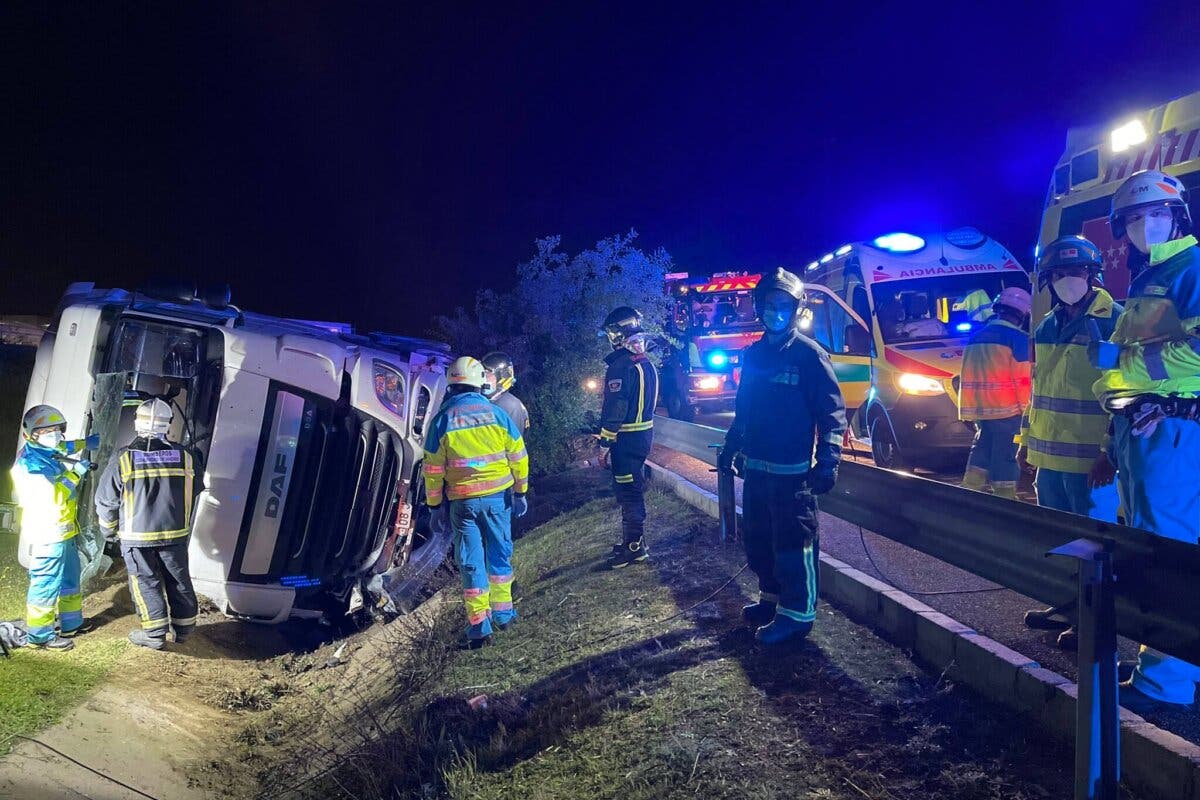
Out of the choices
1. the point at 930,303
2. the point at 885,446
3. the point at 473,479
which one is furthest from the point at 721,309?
the point at 473,479

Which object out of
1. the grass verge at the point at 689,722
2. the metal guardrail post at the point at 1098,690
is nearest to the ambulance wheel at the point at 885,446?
the grass verge at the point at 689,722

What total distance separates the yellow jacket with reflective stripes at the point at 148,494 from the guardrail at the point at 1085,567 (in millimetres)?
4461

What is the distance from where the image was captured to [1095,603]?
238 cm

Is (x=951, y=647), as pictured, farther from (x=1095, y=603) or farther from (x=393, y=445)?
(x=393, y=445)

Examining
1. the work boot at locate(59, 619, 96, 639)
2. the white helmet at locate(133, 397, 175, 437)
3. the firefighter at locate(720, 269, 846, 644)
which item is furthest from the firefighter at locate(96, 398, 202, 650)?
the firefighter at locate(720, 269, 846, 644)

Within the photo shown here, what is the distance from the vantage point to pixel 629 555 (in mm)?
6113

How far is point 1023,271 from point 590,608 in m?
6.78

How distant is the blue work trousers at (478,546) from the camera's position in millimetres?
5305

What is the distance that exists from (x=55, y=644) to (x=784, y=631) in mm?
4805

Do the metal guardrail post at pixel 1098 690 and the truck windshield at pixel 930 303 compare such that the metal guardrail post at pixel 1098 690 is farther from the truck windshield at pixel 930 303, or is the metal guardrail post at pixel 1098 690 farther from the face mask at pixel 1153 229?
the truck windshield at pixel 930 303

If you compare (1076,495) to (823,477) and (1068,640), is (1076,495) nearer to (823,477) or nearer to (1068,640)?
(1068,640)

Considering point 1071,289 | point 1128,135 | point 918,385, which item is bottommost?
point 918,385

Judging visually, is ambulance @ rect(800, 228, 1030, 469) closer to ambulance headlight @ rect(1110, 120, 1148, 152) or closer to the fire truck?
ambulance headlight @ rect(1110, 120, 1148, 152)

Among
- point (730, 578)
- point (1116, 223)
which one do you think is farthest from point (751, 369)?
point (1116, 223)
